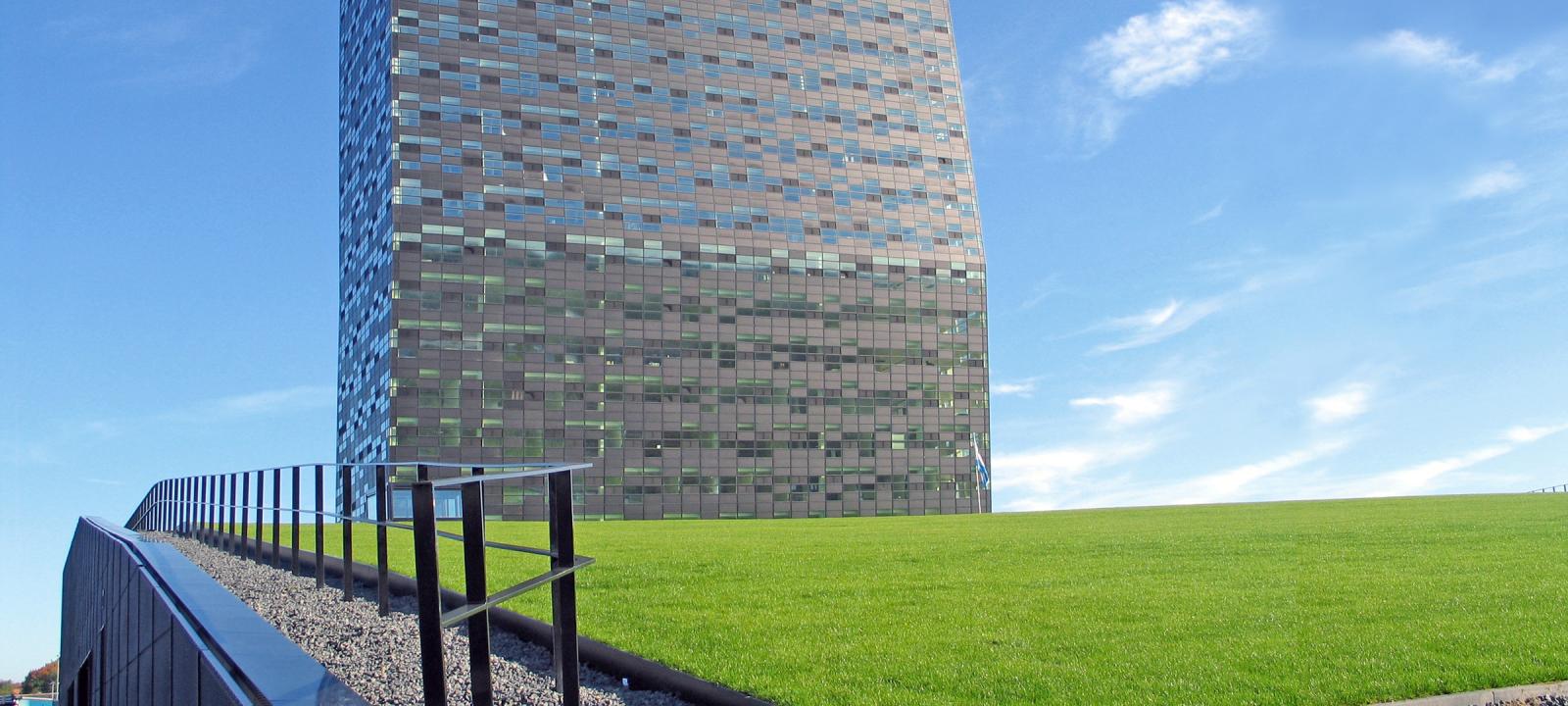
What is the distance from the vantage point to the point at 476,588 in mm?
6465

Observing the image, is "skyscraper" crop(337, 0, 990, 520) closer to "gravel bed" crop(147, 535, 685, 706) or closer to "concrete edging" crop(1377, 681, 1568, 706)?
"gravel bed" crop(147, 535, 685, 706)

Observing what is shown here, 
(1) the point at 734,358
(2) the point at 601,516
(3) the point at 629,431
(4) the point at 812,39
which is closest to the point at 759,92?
(4) the point at 812,39

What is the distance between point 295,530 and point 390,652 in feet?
23.4

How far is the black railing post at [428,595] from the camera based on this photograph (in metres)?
5.84

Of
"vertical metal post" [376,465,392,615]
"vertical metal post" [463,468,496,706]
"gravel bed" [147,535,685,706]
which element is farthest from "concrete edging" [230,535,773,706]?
"vertical metal post" [463,468,496,706]

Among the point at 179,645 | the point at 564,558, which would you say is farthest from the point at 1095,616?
the point at 179,645

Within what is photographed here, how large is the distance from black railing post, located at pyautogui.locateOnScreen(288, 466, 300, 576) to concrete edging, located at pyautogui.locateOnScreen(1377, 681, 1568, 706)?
442 inches

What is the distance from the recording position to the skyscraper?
93562 mm

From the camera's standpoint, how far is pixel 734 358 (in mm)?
102188

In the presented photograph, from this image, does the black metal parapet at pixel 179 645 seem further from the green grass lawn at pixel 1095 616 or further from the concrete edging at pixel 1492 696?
the concrete edging at pixel 1492 696

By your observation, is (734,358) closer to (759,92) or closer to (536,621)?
(759,92)

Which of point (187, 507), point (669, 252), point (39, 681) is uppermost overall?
point (669, 252)

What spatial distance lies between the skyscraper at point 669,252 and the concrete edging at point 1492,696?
87.8 metres

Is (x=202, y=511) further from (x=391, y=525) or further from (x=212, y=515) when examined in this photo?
(x=391, y=525)
